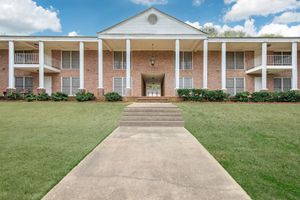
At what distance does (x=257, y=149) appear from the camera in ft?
16.8

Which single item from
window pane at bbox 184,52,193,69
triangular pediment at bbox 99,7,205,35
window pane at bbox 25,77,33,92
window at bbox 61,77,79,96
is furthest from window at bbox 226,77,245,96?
window pane at bbox 25,77,33,92

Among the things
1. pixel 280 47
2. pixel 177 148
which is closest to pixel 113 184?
pixel 177 148

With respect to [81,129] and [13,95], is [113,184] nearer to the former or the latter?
[81,129]

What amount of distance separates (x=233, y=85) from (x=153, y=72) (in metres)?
8.25

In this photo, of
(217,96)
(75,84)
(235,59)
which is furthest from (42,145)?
(235,59)

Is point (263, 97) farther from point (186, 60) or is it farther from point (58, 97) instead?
point (58, 97)

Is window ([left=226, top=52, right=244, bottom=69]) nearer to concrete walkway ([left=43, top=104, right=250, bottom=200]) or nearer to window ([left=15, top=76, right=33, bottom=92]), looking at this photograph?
concrete walkway ([left=43, top=104, right=250, bottom=200])

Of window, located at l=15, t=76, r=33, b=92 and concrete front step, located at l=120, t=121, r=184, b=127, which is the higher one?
window, located at l=15, t=76, r=33, b=92

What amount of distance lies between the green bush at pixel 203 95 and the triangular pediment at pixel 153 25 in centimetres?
543

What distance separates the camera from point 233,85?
21797 mm

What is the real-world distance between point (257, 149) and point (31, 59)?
22.1m

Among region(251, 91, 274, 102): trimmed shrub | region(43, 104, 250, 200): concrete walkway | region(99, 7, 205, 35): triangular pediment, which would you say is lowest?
region(43, 104, 250, 200): concrete walkway

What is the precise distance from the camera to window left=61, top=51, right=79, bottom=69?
21.9 m

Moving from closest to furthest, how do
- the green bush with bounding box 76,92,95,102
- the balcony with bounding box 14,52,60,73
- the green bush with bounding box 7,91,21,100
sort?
the green bush with bounding box 76,92,95,102 → the green bush with bounding box 7,91,21,100 → the balcony with bounding box 14,52,60,73
